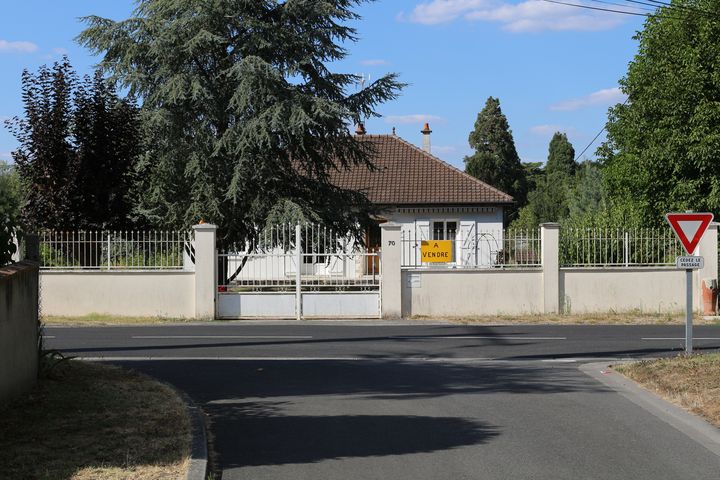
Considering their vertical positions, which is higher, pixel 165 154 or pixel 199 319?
pixel 165 154

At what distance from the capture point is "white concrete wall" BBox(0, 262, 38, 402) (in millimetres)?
8703

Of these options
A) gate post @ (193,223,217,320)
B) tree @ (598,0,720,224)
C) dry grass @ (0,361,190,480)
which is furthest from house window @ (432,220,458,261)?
dry grass @ (0,361,190,480)

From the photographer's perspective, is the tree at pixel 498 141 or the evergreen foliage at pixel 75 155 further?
the tree at pixel 498 141

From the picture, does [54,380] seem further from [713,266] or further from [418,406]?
[713,266]

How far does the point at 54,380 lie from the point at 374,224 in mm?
17512

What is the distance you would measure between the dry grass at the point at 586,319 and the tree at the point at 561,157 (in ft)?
176

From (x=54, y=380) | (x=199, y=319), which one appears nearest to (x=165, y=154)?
(x=199, y=319)

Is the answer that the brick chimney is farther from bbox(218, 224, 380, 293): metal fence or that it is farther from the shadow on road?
the shadow on road

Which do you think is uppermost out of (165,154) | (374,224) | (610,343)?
(165,154)

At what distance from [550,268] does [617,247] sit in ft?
6.09

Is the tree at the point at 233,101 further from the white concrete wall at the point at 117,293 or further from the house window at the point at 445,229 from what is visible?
the house window at the point at 445,229

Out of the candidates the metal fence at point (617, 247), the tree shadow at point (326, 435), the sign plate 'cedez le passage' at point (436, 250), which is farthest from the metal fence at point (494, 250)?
the tree shadow at point (326, 435)

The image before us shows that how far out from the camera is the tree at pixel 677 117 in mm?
31953

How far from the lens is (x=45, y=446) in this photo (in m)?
7.26
